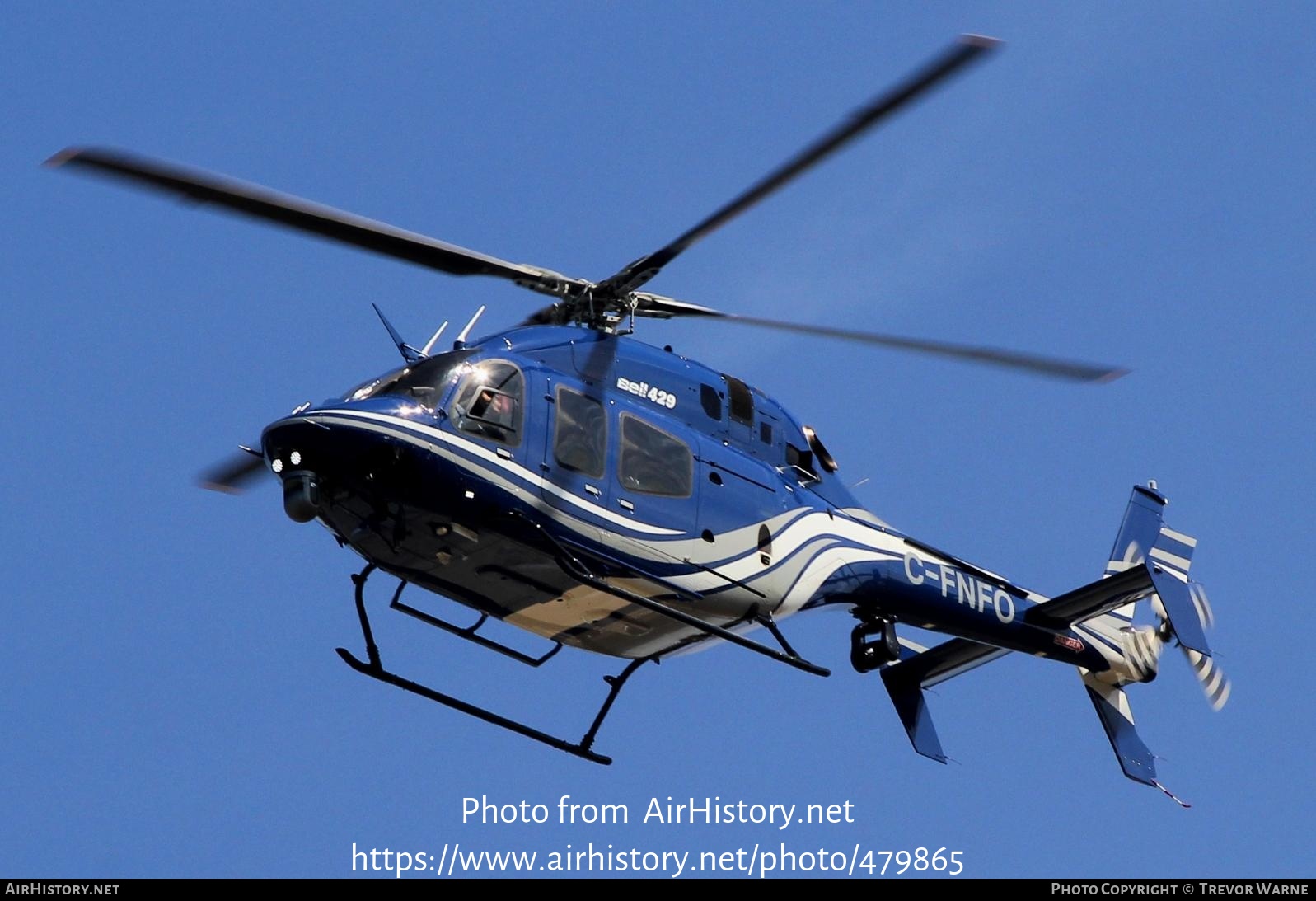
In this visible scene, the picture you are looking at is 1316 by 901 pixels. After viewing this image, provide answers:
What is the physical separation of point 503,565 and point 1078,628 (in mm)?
6179

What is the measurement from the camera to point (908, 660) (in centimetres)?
1684

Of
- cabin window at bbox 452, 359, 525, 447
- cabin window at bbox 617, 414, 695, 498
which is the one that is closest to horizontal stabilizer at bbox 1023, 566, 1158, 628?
cabin window at bbox 617, 414, 695, 498

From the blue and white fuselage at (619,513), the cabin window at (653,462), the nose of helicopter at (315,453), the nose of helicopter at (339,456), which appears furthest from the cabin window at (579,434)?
the nose of helicopter at (315,453)

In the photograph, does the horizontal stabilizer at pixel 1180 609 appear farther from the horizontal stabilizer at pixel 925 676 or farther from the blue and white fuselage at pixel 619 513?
the horizontal stabilizer at pixel 925 676

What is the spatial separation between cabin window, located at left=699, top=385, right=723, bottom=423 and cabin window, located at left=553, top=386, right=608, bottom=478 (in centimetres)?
117

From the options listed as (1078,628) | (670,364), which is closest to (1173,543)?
(1078,628)

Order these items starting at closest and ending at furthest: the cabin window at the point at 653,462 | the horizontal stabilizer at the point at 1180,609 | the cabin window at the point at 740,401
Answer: the cabin window at the point at 653,462 < the cabin window at the point at 740,401 < the horizontal stabilizer at the point at 1180,609

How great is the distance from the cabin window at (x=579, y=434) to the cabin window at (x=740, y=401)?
1.53 m

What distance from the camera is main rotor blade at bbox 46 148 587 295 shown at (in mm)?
11422

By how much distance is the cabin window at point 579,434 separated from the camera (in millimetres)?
13281

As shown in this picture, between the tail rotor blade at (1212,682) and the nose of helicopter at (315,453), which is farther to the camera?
the tail rotor blade at (1212,682)

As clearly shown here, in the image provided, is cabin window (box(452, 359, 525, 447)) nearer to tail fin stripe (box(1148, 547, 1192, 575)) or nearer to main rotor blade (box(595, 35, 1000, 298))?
main rotor blade (box(595, 35, 1000, 298))

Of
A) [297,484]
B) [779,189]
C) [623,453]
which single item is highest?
[779,189]

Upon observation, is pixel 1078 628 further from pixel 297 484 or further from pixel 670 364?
pixel 297 484
